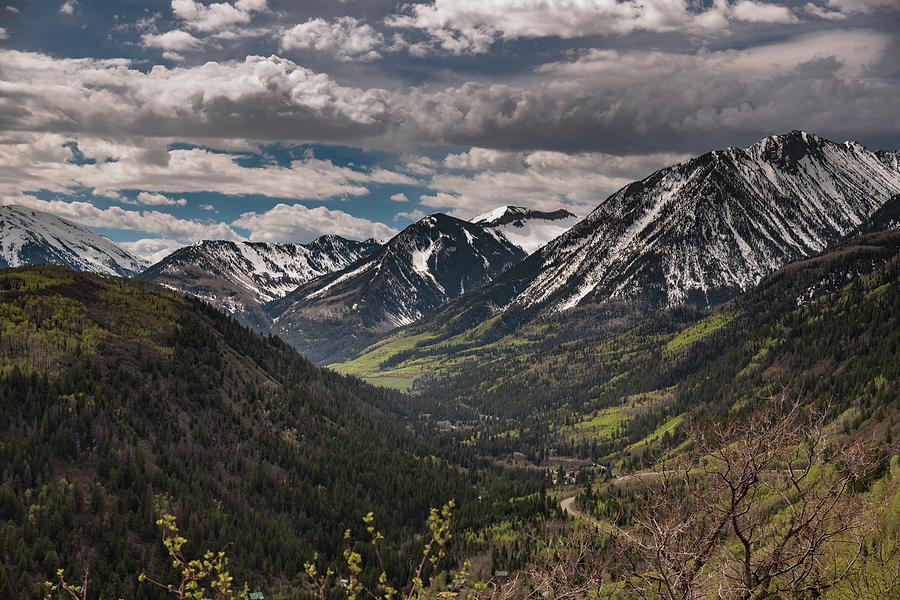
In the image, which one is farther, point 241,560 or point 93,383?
point 93,383

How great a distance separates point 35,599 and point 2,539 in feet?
56.9

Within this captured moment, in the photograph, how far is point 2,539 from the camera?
137m

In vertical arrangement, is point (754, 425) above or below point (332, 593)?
above

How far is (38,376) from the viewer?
189 meters

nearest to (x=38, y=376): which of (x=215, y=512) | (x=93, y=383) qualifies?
(x=93, y=383)

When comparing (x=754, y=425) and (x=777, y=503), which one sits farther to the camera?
(x=777, y=503)

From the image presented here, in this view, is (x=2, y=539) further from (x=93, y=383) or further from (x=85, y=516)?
(x=93, y=383)

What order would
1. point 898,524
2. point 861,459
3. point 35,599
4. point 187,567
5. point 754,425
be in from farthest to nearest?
point 35,599
point 898,524
point 754,425
point 861,459
point 187,567

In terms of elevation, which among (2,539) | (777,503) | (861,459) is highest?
(861,459)

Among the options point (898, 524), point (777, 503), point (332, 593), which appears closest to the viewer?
point (898, 524)

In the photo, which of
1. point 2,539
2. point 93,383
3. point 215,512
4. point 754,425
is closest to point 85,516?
point 2,539

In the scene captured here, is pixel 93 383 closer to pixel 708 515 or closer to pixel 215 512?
pixel 215 512

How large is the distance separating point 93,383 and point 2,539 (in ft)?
222

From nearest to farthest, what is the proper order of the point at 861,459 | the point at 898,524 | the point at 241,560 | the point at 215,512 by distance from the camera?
the point at 861,459 → the point at 898,524 → the point at 241,560 → the point at 215,512
